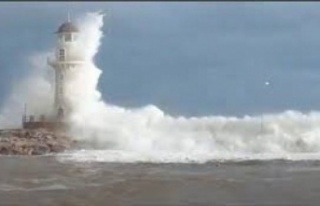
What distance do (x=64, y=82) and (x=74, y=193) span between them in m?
30.6

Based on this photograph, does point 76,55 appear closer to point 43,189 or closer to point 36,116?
point 36,116

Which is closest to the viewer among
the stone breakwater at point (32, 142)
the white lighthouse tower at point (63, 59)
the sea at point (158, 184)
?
the sea at point (158, 184)

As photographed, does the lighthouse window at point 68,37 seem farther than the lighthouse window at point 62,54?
Yes

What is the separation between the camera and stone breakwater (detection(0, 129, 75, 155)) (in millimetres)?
37500

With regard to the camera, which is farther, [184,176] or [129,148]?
[129,148]

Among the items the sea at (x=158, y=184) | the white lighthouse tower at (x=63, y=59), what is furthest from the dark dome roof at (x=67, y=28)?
the sea at (x=158, y=184)

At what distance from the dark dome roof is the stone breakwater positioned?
858 cm

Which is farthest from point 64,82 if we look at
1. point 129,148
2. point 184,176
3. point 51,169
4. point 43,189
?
point 43,189

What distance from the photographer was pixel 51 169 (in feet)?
81.9

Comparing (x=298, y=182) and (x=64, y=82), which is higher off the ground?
(x=64, y=82)

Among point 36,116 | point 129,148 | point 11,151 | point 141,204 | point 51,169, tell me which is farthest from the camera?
point 36,116

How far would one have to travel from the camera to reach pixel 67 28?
48.3 m

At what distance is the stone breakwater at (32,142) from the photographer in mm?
37500

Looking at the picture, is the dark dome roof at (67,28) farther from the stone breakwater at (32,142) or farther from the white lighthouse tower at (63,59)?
the stone breakwater at (32,142)
